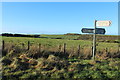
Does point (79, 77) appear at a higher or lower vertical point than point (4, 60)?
lower

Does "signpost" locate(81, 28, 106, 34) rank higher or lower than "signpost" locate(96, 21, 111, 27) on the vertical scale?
lower

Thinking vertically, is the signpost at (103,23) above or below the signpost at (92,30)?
above

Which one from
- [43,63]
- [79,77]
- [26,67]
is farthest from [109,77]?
[26,67]

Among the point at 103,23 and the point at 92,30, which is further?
the point at 92,30

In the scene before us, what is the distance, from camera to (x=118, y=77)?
19.7ft

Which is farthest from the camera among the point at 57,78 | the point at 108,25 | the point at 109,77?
the point at 108,25

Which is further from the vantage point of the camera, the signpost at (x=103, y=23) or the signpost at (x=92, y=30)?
the signpost at (x=92, y=30)

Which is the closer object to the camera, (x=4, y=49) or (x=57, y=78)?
(x=57, y=78)

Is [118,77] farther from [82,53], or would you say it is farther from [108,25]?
[82,53]

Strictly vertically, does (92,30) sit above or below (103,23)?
below

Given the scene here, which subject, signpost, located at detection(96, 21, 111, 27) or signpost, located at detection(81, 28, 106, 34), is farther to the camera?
signpost, located at detection(81, 28, 106, 34)

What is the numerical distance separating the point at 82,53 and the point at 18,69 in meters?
5.50

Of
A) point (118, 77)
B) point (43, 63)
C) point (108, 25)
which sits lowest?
point (118, 77)

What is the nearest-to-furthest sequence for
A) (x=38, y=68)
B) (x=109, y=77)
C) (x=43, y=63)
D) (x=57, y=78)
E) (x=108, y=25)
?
1. (x=57, y=78)
2. (x=109, y=77)
3. (x=38, y=68)
4. (x=43, y=63)
5. (x=108, y=25)
